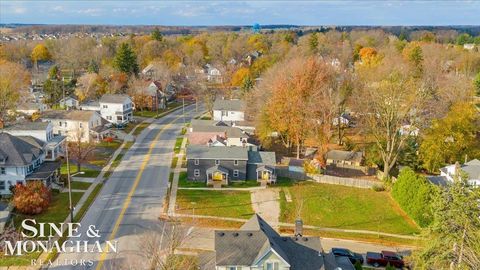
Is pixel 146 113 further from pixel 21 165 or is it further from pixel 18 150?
pixel 21 165

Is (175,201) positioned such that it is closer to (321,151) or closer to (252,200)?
(252,200)

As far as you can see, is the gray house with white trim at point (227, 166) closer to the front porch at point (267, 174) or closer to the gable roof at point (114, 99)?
the front porch at point (267, 174)

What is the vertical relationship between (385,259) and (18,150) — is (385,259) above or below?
below

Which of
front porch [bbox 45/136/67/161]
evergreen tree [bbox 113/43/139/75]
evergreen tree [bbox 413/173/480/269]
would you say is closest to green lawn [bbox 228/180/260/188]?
front porch [bbox 45/136/67/161]

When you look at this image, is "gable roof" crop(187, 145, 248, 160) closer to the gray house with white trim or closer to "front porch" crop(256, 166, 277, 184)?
the gray house with white trim

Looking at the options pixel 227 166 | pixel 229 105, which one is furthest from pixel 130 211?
pixel 229 105

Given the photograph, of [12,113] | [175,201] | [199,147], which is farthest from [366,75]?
[12,113]

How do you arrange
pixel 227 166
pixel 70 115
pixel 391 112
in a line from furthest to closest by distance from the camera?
pixel 70 115, pixel 391 112, pixel 227 166
